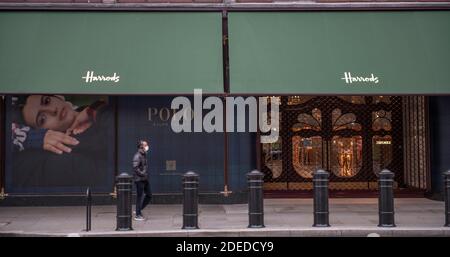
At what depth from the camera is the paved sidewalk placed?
12.8m


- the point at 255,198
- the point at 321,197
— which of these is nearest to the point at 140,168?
the point at 255,198

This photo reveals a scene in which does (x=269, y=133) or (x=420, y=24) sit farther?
(x=269, y=133)

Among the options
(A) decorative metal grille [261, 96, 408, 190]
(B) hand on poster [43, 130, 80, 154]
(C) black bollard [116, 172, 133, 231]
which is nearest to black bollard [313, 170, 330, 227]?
(C) black bollard [116, 172, 133, 231]

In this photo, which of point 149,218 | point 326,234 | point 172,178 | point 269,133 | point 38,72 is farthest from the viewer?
point 269,133

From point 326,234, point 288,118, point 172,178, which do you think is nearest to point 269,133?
point 288,118

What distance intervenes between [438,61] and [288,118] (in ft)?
15.0

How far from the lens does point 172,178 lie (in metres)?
17.3

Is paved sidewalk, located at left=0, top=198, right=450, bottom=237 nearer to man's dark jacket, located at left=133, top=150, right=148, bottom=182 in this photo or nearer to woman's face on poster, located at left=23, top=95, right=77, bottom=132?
man's dark jacket, located at left=133, top=150, right=148, bottom=182

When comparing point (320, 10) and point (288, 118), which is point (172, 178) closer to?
point (288, 118)

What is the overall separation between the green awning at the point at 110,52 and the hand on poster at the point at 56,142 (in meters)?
1.79

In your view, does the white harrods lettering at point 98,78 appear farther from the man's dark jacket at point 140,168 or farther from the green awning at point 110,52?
the man's dark jacket at point 140,168

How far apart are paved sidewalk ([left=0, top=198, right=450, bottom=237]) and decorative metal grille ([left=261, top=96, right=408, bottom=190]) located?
1106mm

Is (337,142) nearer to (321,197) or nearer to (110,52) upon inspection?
(321,197)

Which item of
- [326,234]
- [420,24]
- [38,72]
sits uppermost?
[420,24]
